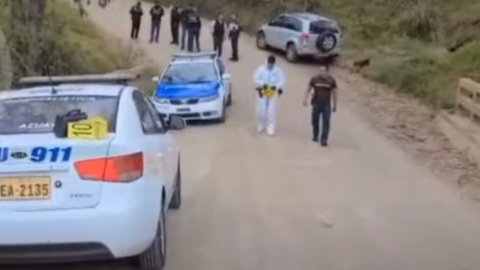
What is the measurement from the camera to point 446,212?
39.0 feet

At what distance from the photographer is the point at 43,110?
27.0ft

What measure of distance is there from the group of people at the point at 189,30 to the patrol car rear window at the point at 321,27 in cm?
269

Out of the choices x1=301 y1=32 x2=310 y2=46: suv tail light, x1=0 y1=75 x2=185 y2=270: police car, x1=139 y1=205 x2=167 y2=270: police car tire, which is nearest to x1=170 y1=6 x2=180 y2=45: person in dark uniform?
x1=301 y1=32 x2=310 y2=46: suv tail light

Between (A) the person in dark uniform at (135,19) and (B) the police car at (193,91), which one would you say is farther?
(A) the person in dark uniform at (135,19)

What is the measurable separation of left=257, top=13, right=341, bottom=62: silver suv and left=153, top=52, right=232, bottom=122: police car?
1062 cm

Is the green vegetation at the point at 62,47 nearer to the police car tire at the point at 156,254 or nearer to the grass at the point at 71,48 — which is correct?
the grass at the point at 71,48

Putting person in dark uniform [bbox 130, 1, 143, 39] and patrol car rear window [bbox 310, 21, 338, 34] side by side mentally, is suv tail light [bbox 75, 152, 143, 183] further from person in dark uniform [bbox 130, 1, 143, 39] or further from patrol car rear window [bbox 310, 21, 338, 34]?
person in dark uniform [bbox 130, 1, 143, 39]

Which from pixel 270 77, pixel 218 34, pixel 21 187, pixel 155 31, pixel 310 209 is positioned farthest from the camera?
pixel 155 31

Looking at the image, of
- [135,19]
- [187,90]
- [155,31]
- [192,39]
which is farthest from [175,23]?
[187,90]

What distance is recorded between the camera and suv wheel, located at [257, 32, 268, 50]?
3713 centimetres

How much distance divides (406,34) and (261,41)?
5.66m

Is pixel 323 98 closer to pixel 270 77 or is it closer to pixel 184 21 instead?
pixel 270 77

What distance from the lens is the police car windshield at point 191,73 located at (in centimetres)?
2242

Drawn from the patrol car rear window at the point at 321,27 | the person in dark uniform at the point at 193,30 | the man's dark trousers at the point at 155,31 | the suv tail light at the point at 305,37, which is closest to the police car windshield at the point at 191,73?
the suv tail light at the point at 305,37
